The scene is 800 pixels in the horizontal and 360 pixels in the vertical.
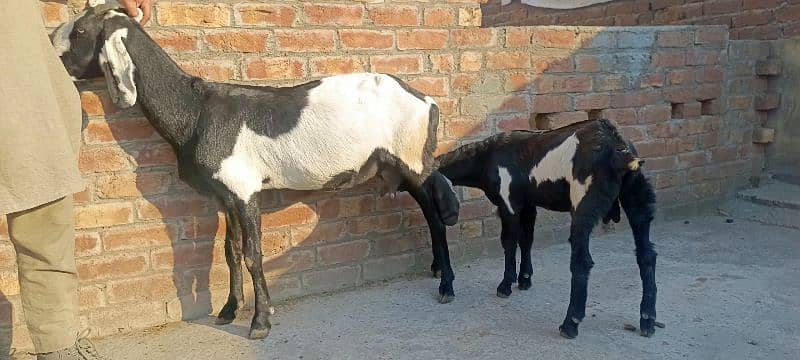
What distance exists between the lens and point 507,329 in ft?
10.5

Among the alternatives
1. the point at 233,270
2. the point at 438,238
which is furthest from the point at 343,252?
the point at 233,270

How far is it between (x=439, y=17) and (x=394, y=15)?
32 centimetres

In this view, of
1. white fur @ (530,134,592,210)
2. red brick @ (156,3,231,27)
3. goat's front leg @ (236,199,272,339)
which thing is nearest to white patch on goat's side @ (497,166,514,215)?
white fur @ (530,134,592,210)

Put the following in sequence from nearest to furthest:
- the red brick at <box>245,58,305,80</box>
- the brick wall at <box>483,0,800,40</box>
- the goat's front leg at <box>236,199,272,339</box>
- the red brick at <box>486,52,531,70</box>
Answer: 1. the goat's front leg at <box>236,199,272,339</box>
2. the red brick at <box>245,58,305,80</box>
3. the red brick at <box>486,52,531,70</box>
4. the brick wall at <box>483,0,800,40</box>

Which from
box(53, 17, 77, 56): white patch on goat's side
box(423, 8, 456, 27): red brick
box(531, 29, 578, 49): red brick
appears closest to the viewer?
box(53, 17, 77, 56): white patch on goat's side

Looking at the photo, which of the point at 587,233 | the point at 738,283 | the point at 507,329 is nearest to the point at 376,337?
the point at 507,329

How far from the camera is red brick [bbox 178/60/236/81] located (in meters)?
3.27

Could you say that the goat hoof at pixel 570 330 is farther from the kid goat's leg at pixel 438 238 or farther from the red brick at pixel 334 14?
the red brick at pixel 334 14

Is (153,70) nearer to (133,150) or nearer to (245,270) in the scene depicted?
(133,150)

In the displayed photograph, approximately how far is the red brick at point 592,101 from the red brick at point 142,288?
2.99 metres

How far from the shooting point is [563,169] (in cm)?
318

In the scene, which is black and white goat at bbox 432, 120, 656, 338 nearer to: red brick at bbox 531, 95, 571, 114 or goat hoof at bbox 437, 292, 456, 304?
goat hoof at bbox 437, 292, 456, 304

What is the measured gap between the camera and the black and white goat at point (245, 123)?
2934 mm

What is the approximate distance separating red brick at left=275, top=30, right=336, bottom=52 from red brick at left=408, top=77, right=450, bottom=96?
58cm
